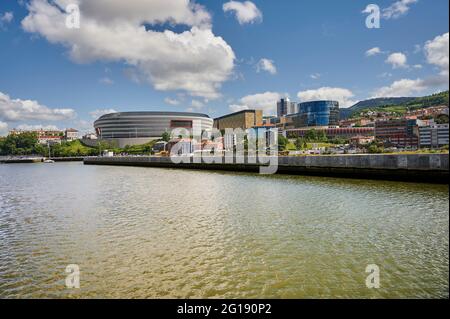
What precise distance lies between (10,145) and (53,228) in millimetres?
167637

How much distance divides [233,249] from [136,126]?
158 meters

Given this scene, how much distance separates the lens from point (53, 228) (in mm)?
9992

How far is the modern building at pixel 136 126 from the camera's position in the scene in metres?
152

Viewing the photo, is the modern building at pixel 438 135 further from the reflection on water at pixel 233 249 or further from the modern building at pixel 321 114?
the modern building at pixel 321 114

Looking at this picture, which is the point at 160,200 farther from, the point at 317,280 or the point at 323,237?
the point at 317,280

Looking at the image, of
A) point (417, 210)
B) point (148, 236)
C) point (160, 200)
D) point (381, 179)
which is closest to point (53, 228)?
point (148, 236)

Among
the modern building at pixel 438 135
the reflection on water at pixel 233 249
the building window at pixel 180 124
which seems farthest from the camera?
the building window at pixel 180 124

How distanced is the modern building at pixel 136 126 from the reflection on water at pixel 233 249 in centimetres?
14489

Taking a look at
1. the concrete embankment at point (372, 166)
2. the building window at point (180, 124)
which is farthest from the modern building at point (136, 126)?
the concrete embankment at point (372, 166)

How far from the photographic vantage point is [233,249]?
24.2ft

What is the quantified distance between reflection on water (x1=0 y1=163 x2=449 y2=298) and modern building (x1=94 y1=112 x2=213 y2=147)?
145 m

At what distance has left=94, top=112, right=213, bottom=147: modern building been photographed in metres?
152
